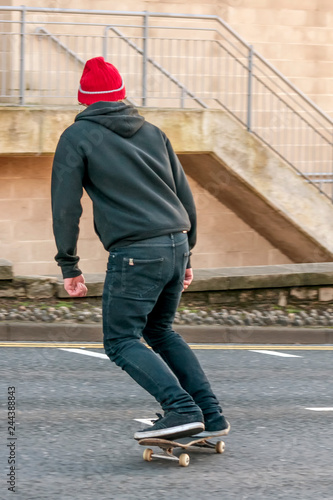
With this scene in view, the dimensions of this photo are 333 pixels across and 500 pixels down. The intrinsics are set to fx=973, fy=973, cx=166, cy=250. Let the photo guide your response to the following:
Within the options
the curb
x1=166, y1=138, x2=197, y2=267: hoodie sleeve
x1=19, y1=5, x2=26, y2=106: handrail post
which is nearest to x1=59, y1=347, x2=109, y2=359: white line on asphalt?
the curb

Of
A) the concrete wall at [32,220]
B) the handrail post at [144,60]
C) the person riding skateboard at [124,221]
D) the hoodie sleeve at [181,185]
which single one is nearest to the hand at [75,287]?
the person riding skateboard at [124,221]

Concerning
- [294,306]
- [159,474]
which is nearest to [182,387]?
[159,474]

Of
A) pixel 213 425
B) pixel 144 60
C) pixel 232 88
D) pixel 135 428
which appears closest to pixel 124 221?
pixel 213 425

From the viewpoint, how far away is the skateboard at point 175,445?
424 cm

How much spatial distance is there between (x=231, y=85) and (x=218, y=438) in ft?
28.6

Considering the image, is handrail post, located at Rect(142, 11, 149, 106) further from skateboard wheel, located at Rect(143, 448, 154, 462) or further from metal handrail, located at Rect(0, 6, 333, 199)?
skateboard wheel, located at Rect(143, 448, 154, 462)

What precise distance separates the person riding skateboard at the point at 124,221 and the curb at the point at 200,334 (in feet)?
13.0

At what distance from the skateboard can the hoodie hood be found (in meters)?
1.36

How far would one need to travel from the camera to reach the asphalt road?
405 centimetres

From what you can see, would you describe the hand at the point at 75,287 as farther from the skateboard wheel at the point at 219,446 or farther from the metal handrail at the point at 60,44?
the metal handrail at the point at 60,44

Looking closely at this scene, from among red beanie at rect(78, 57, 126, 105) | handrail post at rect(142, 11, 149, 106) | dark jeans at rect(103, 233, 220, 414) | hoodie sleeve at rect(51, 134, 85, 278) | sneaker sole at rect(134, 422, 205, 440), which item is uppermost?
handrail post at rect(142, 11, 149, 106)

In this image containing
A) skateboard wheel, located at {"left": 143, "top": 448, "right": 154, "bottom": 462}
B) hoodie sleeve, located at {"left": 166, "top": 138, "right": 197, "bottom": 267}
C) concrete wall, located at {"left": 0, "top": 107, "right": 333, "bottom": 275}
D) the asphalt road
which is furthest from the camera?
concrete wall, located at {"left": 0, "top": 107, "right": 333, "bottom": 275}

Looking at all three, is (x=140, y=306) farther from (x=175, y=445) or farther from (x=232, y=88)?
(x=232, y=88)

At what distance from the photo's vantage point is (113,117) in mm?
4293
